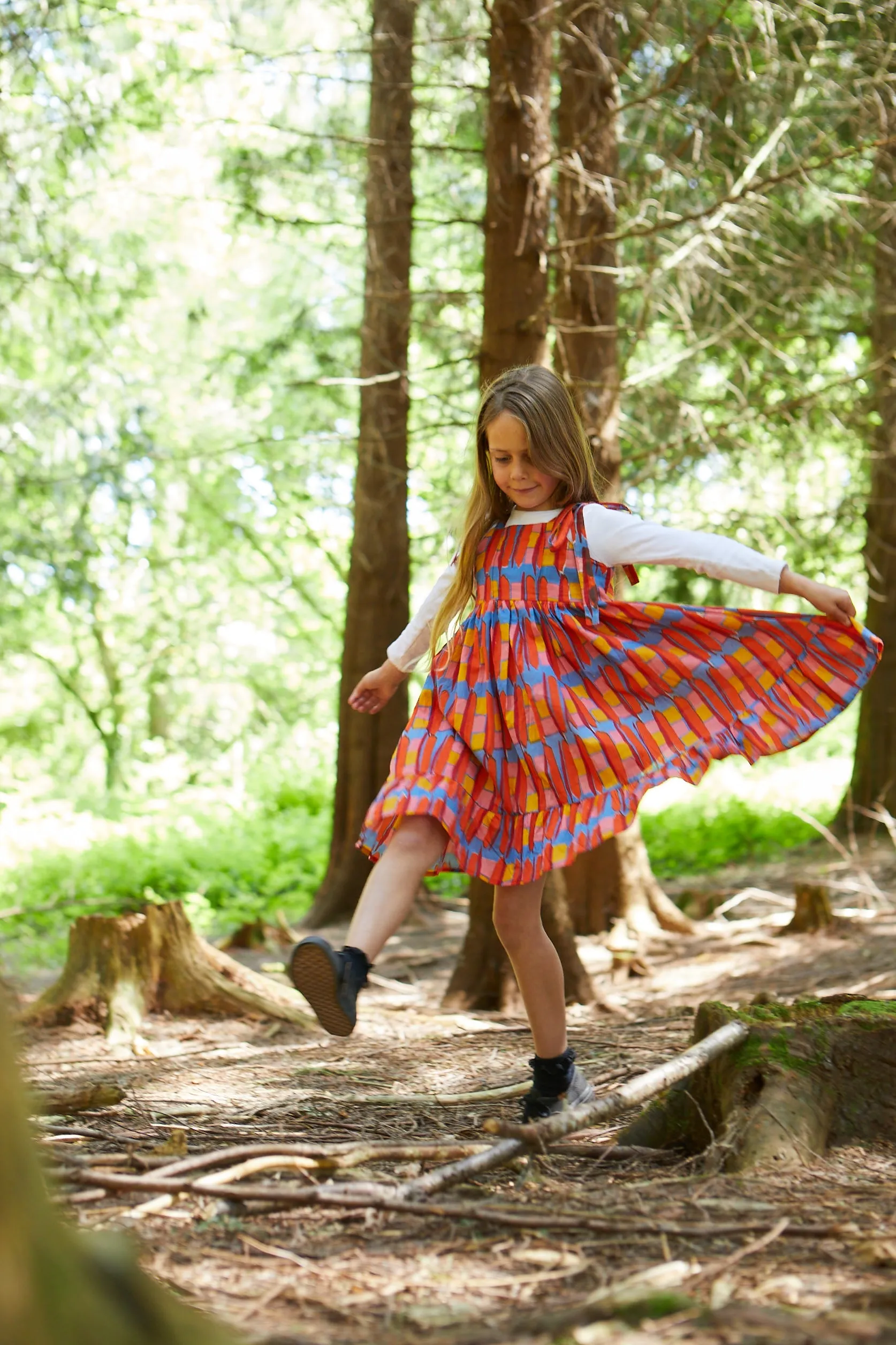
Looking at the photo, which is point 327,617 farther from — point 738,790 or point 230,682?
point 738,790

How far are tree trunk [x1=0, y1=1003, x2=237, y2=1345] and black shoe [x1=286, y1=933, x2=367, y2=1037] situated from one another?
123 cm

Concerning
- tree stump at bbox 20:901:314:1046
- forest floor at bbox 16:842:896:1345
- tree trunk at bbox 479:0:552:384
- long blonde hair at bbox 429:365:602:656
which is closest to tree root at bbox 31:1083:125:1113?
forest floor at bbox 16:842:896:1345

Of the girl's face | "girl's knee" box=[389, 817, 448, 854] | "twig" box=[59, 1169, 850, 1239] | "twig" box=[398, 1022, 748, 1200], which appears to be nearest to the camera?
"twig" box=[59, 1169, 850, 1239]

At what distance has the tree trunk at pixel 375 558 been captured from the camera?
28.1ft

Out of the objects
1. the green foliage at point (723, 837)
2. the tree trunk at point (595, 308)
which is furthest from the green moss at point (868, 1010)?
the green foliage at point (723, 837)

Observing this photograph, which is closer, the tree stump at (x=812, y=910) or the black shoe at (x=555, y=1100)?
the black shoe at (x=555, y=1100)

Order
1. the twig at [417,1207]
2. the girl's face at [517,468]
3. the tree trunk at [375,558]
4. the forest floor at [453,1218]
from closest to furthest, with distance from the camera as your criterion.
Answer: the forest floor at [453,1218] < the twig at [417,1207] < the girl's face at [517,468] < the tree trunk at [375,558]

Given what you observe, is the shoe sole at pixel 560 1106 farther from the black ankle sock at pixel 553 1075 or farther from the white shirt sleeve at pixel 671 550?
the white shirt sleeve at pixel 671 550

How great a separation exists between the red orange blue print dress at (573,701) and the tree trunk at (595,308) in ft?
8.74

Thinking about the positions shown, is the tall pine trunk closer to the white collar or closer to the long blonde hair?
the long blonde hair

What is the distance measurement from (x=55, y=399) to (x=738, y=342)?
24.0 ft

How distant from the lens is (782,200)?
9180mm

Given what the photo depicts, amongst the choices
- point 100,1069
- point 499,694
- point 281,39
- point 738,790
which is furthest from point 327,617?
point 499,694

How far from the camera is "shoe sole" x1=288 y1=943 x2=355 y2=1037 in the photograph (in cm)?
279
